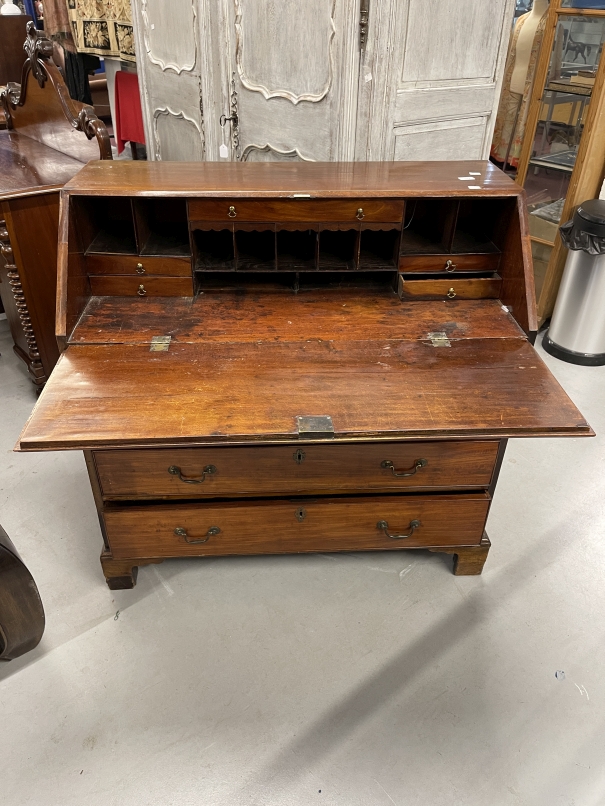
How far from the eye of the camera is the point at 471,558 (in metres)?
1.94

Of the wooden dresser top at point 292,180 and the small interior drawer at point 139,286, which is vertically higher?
the wooden dresser top at point 292,180

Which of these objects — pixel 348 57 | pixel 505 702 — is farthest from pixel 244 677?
pixel 348 57

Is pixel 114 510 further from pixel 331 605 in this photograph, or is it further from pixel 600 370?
pixel 600 370

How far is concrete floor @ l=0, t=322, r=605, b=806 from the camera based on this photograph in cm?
147

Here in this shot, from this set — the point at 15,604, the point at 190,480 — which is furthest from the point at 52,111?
the point at 15,604

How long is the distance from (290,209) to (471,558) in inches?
47.8

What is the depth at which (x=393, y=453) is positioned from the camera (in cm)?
165

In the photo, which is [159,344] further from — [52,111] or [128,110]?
[128,110]

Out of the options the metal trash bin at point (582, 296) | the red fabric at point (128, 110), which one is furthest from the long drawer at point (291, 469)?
the red fabric at point (128, 110)

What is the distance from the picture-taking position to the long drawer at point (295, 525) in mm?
1733

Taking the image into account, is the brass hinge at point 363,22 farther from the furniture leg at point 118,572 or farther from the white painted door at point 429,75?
the furniture leg at point 118,572

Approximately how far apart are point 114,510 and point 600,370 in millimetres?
2450

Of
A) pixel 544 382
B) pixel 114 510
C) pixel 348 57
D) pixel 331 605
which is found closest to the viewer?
pixel 544 382

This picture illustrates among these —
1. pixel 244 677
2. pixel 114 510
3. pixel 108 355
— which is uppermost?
pixel 108 355
